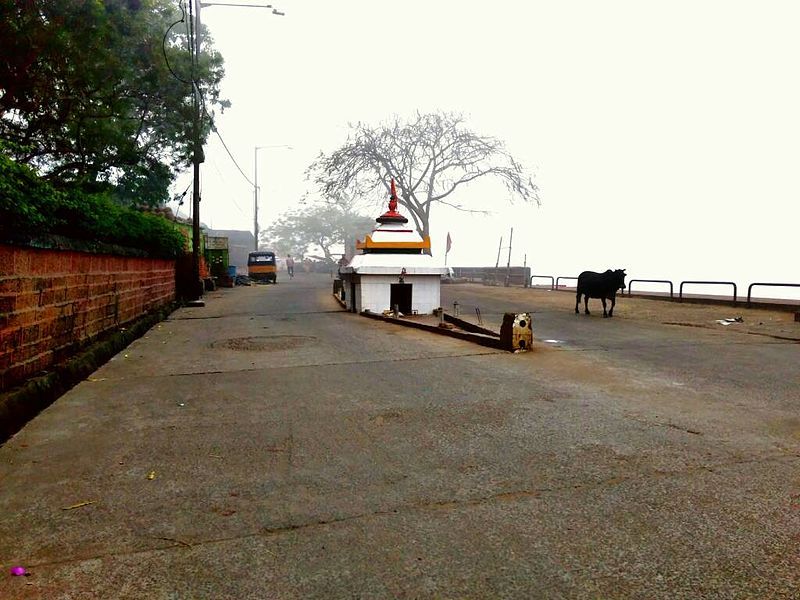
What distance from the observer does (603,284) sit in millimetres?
15797

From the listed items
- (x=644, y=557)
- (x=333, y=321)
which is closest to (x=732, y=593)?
(x=644, y=557)

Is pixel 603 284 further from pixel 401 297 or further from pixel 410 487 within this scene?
pixel 410 487

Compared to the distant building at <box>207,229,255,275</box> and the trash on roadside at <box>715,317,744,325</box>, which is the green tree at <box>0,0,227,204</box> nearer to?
the trash on roadside at <box>715,317,744,325</box>

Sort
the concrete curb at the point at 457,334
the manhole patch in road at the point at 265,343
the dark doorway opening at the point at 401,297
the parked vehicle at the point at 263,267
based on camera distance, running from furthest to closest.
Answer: the parked vehicle at the point at 263,267 < the dark doorway opening at the point at 401,297 < the manhole patch in road at the point at 265,343 < the concrete curb at the point at 457,334

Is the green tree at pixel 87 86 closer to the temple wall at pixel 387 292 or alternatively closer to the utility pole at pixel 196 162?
the utility pole at pixel 196 162

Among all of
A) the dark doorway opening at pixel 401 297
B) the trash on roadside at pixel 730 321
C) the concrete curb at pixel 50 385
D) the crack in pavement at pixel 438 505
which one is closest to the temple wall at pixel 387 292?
the dark doorway opening at pixel 401 297

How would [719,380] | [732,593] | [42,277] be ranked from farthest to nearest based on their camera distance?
[719,380] → [42,277] → [732,593]

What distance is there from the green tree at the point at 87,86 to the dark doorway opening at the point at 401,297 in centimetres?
817

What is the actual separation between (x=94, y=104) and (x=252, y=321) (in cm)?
743

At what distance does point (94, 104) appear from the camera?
49.6ft

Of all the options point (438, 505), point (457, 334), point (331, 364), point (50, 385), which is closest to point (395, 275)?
point (457, 334)

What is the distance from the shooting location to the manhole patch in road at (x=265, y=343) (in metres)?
9.65

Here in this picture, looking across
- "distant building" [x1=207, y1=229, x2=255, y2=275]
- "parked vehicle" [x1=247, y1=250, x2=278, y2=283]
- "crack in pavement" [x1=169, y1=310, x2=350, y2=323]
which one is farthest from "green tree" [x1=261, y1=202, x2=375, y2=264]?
"crack in pavement" [x1=169, y1=310, x2=350, y2=323]

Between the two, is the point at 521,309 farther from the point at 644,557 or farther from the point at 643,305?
the point at 644,557
